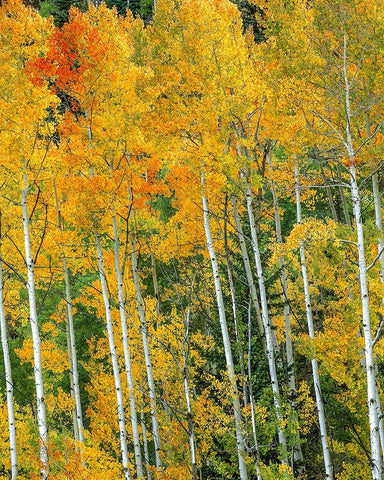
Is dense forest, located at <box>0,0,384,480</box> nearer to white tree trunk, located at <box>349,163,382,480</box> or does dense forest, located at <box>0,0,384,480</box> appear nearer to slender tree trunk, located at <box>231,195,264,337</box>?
white tree trunk, located at <box>349,163,382,480</box>

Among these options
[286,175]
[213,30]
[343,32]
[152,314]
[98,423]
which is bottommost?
[98,423]

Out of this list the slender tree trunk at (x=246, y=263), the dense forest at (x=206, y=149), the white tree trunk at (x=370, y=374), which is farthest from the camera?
the slender tree trunk at (x=246, y=263)

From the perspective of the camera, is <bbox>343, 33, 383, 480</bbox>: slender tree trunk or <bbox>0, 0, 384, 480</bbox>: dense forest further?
<bbox>0, 0, 384, 480</bbox>: dense forest

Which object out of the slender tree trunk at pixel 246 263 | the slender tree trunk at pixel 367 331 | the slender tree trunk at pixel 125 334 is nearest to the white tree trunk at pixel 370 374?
the slender tree trunk at pixel 367 331

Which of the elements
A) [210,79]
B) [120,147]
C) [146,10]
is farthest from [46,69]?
[146,10]

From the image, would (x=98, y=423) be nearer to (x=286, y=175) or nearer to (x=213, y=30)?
(x=286, y=175)

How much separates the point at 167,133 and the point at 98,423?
10.6 meters

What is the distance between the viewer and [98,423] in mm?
17969

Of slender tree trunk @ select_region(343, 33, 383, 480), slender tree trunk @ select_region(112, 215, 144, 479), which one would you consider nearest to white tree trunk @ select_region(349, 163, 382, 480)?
slender tree trunk @ select_region(343, 33, 383, 480)

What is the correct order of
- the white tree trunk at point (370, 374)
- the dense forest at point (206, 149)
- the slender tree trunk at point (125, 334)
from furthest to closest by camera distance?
the slender tree trunk at point (125, 334), the dense forest at point (206, 149), the white tree trunk at point (370, 374)

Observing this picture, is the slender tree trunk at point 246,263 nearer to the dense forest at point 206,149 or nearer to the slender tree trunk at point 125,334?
the dense forest at point 206,149

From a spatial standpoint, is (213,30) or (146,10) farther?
(146,10)

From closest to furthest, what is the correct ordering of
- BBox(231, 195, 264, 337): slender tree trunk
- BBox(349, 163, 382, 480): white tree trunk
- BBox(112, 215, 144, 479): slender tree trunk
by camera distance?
BBox(349, 163, 382, 480): white tree trunk < BBox(112, 215, 144, 479): slender tree trunk < BBox(231, 195, 264, 337): slender tree trunk

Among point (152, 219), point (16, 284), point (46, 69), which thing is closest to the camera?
point (46, 69)
